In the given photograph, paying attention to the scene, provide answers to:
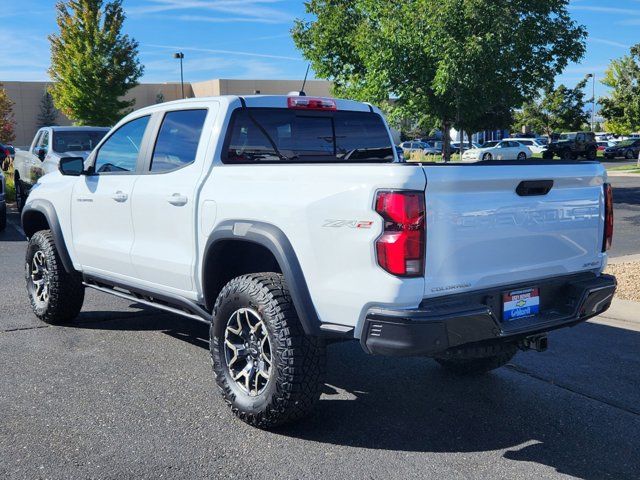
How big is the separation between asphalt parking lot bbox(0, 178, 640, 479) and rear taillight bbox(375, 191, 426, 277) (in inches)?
42.4

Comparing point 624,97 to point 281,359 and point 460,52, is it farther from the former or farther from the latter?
point 281,359

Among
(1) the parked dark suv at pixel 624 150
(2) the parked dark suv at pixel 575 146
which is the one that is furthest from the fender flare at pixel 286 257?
(1) the parked dark suv at pixel 624 150

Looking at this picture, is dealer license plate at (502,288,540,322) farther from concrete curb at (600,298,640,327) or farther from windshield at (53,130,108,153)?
windshield at (53,130,108,153)

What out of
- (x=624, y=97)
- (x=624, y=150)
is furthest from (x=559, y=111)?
(x=624, y=97)

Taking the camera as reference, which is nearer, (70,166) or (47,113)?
(70,166)

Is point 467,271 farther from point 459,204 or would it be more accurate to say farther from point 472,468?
point 472,468

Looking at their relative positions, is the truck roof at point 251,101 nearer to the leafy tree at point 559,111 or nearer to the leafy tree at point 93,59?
the leafy tree at point 93,59

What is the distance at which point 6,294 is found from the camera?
7492mm

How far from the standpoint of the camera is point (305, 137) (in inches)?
195

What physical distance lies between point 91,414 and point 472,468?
227 cm

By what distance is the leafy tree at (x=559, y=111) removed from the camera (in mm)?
53188

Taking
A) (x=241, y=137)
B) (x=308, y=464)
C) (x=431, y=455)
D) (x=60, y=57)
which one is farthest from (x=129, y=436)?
(x=60, y=57)

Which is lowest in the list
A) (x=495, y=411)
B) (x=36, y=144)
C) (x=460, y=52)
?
(x=495, y=411)

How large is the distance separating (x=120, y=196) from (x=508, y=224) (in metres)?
2.94
